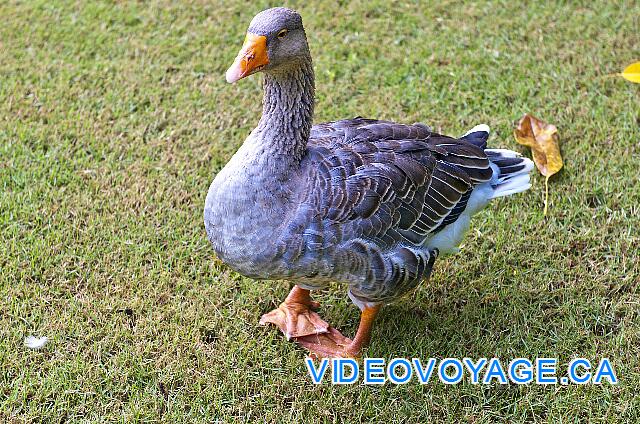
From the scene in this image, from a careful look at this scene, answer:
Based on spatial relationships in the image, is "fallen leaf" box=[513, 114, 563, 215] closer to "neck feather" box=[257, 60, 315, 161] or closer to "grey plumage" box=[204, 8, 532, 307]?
"grey plumage" box=[204, 8, 532, 307]

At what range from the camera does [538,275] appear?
13.7 ft

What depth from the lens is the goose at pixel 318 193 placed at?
3.19 m

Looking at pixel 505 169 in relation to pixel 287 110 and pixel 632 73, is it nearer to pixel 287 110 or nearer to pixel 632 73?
pixel 287 110

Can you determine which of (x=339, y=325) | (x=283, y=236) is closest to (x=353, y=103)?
(x=339, y=325)

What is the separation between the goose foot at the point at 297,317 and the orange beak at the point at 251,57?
141 centimetres

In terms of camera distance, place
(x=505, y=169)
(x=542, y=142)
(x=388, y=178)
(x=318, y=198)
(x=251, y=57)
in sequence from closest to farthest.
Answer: (x=251, y=57) < (x=318, y=198) < (x=388, y=178) < (x=505, y=169) < (x=542, y=142)

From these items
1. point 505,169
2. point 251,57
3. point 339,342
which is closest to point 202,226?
point 339,342

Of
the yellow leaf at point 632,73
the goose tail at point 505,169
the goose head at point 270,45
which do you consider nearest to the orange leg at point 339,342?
the goose tail at point 505,169

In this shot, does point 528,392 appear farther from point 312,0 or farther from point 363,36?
point 312,0

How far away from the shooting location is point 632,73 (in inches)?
200

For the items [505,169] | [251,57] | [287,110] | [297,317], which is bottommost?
[297,317]

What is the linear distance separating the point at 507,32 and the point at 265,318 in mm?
3195

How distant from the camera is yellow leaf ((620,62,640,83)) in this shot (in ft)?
16.4

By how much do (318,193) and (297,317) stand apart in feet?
2.99
